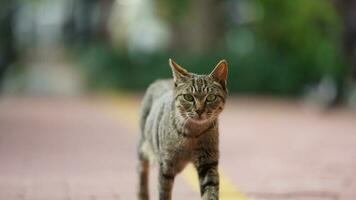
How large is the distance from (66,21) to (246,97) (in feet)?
66.8

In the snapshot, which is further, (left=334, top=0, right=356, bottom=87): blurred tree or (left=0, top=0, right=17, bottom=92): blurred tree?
(left=0, top=0, right=17, bottom=92): blurred tree

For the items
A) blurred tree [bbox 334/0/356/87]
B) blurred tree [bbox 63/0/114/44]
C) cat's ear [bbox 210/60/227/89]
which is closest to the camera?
cat's ear [bbox 210/60/227/89]

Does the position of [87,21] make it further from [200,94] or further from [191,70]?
[200,94]

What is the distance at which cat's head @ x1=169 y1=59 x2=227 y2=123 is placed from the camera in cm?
738

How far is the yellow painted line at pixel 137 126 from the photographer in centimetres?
934

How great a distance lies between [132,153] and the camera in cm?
1419

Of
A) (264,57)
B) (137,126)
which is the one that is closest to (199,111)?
(137,126)

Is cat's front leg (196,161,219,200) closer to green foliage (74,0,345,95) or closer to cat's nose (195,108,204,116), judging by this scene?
cat's nose (195,108,204,116)

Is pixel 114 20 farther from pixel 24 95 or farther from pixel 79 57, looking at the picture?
pixel 24 95

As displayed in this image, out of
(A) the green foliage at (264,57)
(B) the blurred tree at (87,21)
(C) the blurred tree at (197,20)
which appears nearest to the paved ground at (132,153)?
(A) the green foliage at (264,57)

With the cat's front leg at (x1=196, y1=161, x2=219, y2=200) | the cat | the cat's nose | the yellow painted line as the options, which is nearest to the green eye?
the cat

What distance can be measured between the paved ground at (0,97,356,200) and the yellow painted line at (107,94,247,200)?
6cm

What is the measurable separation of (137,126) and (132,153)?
5040mm

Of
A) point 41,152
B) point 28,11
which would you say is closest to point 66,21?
point 28,11
